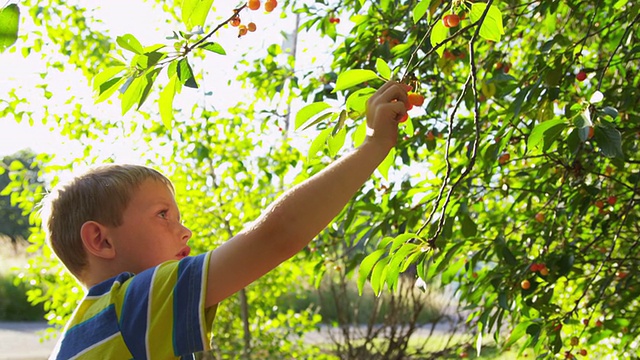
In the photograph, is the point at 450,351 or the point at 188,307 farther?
the point at 450,351

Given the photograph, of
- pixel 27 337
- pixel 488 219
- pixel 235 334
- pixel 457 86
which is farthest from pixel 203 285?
pixel 27 337

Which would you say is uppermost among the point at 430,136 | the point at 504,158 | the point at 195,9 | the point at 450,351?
the point at 450,351

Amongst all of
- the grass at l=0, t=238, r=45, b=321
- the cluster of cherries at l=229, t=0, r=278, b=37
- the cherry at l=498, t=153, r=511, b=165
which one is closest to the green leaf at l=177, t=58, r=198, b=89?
the cluster of cherries at l=229, t=0, r=278, b=37

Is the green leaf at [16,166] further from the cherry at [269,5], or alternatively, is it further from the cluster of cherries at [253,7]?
the cherry at [269,5]

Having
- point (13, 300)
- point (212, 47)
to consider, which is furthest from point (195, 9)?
point (13, 300)

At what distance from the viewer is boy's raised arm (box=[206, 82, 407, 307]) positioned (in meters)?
0.85

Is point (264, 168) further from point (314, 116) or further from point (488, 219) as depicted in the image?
→ point (314, 116)

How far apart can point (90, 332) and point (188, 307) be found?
0.58ft

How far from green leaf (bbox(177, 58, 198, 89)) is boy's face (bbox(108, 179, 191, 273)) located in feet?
0.69

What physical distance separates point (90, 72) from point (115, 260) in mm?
2861

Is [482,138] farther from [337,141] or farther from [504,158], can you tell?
[337,141]

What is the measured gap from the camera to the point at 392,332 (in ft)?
15.5

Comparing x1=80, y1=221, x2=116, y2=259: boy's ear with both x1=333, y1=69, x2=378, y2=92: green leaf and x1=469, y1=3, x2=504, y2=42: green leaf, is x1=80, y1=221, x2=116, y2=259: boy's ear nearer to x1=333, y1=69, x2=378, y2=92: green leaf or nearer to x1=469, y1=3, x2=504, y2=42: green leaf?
x1=333, y1=69, x2=378, y2=92: green leaf

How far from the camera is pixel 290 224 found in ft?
2.77
